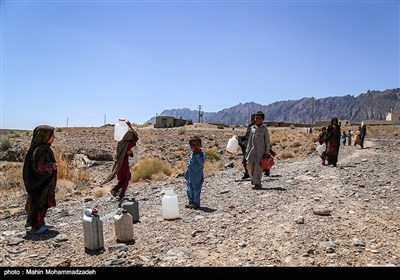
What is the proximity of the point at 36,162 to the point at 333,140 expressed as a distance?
10.1m

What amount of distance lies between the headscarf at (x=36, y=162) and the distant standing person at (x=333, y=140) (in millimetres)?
9802

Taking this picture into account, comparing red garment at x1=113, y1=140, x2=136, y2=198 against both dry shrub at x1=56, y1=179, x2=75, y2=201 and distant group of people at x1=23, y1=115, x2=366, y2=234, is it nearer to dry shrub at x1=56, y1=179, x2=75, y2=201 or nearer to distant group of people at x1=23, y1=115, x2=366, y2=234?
distant group of people at x1=23, y1=115, x2=366, y2=234

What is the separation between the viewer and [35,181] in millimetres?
5840

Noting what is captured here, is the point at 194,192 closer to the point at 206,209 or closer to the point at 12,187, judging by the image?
the point at 206,209

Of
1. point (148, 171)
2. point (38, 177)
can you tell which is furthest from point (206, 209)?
point (148, 171)

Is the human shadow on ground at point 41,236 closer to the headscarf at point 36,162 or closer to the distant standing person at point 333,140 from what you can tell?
the headscarf at point 36,162

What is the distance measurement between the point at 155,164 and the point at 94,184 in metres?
2.77

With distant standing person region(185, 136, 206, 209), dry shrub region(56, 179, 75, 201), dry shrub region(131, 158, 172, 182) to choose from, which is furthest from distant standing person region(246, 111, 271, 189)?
dry shrub region(131, 158, 172, 182)

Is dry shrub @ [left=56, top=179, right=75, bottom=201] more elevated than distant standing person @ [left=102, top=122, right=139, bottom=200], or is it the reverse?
distant standing person @ [left=102, top=122, right=139, bottom=200]

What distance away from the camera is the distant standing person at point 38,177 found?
229 inches

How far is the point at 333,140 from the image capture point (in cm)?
1270

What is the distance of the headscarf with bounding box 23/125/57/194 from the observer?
581cm
